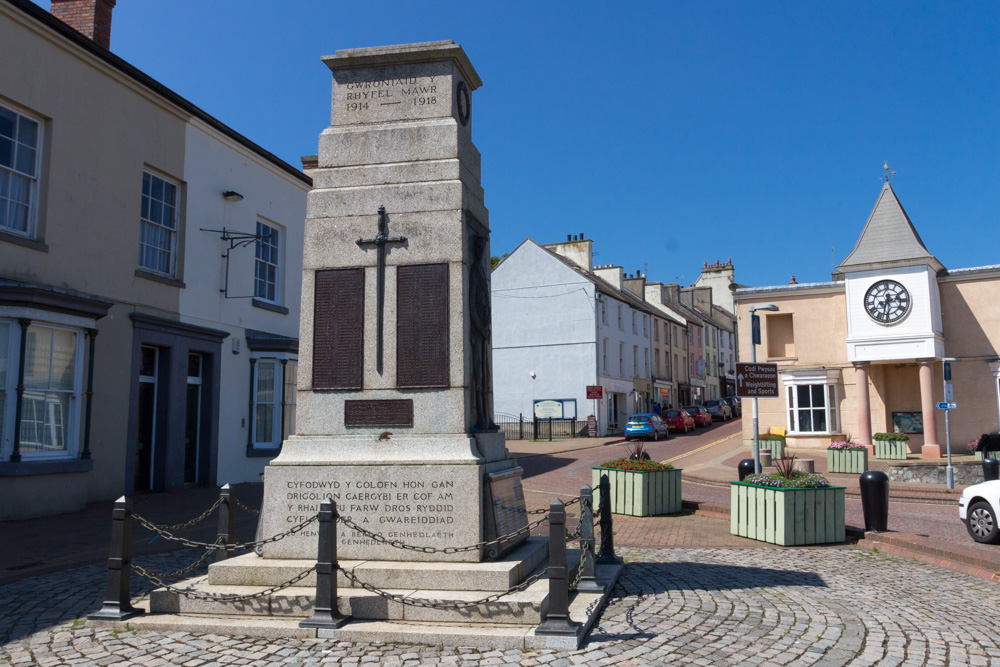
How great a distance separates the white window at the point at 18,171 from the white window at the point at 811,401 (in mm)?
26611

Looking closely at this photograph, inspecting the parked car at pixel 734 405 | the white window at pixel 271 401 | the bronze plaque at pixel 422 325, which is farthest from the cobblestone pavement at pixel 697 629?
the parked car at pixel 734 405

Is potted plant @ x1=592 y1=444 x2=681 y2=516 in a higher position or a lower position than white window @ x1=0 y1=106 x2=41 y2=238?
lower

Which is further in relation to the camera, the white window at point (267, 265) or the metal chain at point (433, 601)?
the white window at point (267, 265)

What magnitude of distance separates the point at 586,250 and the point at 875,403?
820 inches

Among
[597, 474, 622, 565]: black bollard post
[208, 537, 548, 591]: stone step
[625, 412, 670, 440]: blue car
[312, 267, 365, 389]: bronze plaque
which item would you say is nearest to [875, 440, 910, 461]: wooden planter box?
[625, 412, 670, 440]: blue car

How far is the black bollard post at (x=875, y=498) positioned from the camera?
11084 mm

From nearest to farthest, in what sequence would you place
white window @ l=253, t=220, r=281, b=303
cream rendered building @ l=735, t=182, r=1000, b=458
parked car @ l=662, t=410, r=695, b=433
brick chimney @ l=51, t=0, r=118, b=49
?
brick chimney @ l=51, t=0, r=118, b=49
white window @ l=253, t=220, r=281, b=303
cream rendered building @ l=735, t=182, r=1000, b=458
parked car @ l=662, t=410, r=695, b=433

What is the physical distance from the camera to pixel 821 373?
97.8 ft

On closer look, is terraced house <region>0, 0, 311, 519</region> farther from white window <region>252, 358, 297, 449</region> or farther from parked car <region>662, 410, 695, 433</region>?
parked car <region>662, 410, 695, 433</region>

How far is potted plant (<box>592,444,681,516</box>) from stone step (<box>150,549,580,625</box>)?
7.58 meters

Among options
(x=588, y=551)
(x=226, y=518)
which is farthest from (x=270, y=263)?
(x=588, y=551)

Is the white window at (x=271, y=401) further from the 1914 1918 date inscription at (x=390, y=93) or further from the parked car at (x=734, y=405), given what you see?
the parked car at (x=734, y=405)

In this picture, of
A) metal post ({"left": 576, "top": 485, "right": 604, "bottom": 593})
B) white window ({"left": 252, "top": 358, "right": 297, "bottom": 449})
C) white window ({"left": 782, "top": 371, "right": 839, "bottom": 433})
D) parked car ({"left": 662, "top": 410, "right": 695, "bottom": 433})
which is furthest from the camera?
parked car ({"left": 662, "top": 410, "right": 695, "bottom": 433})

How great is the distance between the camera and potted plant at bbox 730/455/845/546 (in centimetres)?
1095
